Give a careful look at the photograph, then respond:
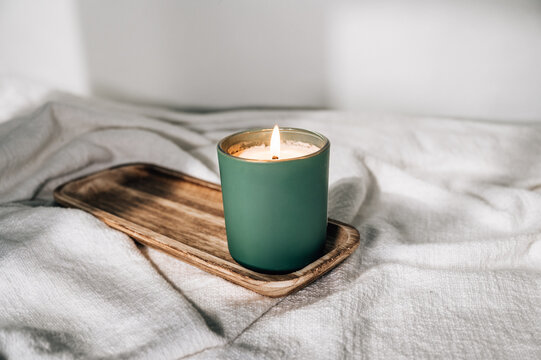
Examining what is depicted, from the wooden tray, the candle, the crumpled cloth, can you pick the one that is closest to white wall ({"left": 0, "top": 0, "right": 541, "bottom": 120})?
the crumpled cloth

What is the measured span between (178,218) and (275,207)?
0.54ft

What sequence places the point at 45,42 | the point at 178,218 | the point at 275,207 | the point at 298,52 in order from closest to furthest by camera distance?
1. the point at 275,207
2. the point at 178,218
3. the point at 298,52
4. the point at 45,42

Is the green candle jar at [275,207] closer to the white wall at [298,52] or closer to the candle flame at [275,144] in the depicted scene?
the candle flame at [275,144]

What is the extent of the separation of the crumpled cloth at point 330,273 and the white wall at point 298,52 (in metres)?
0.11

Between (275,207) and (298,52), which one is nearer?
(275,207)

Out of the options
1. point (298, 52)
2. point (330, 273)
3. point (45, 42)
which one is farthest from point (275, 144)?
point (45, 42)

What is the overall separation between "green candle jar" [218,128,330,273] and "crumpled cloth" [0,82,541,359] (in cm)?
4

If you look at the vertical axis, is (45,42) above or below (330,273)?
above

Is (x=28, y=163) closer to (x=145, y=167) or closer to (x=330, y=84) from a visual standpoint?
(x=145, y=167)

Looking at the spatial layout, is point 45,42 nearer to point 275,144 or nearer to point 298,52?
point 298,52

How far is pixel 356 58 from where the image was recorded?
31.2 inches

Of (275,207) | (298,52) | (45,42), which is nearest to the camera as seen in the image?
(275,207)

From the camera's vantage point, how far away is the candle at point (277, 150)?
409mm

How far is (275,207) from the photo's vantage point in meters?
0.38
